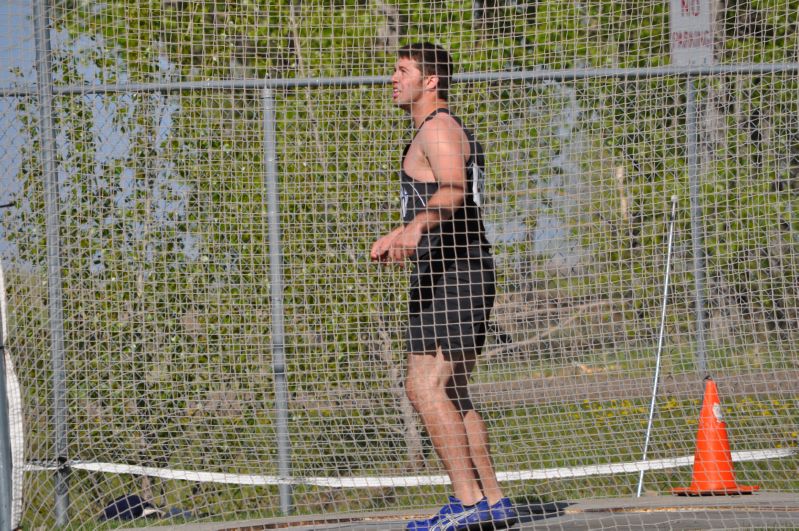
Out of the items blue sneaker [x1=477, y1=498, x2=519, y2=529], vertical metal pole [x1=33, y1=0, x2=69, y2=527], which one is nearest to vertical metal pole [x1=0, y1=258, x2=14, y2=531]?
vertical metal pole [x1=33, y1=0, x2=69, y2=527]

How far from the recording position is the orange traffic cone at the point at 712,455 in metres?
5.36

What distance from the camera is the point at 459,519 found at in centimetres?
440

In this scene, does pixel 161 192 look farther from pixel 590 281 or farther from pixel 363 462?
pixel 590 281

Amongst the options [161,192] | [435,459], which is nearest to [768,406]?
[435,459]

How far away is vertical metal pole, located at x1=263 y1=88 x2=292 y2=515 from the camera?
5582 millimetres

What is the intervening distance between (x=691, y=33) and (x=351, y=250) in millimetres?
2071

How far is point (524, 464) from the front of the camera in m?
5.75

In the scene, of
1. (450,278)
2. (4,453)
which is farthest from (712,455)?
(4,453)

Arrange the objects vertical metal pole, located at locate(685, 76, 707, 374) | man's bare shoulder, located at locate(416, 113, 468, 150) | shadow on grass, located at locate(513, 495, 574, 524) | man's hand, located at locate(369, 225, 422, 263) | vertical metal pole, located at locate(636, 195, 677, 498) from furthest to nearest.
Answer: vertical metal pole, located at locate(685, 76, 707, 374), vertical metal pole, located at locate(636, 195, 677, 498), shadow on grass, located at locate(513, 495, 574, 524), man's bare shoulder, located at locate(416, 113, 468, 150), man's hand, located at locate(369, 225, 422, 263)

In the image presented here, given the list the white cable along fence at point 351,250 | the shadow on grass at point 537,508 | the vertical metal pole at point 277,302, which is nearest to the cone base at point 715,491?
the white cable along fence at point 351,250

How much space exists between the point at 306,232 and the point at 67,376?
4.64 ft

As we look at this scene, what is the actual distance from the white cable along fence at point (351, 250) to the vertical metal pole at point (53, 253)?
2 centimetres

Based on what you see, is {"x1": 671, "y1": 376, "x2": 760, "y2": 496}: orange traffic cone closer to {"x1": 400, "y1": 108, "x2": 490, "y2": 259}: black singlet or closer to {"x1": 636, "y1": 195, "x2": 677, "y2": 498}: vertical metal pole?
{"x1": 636, "y1": 195, "x2": 677, "y2": 498}: vertical metal pole

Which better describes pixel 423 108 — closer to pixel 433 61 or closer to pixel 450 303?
pixel 433 61
